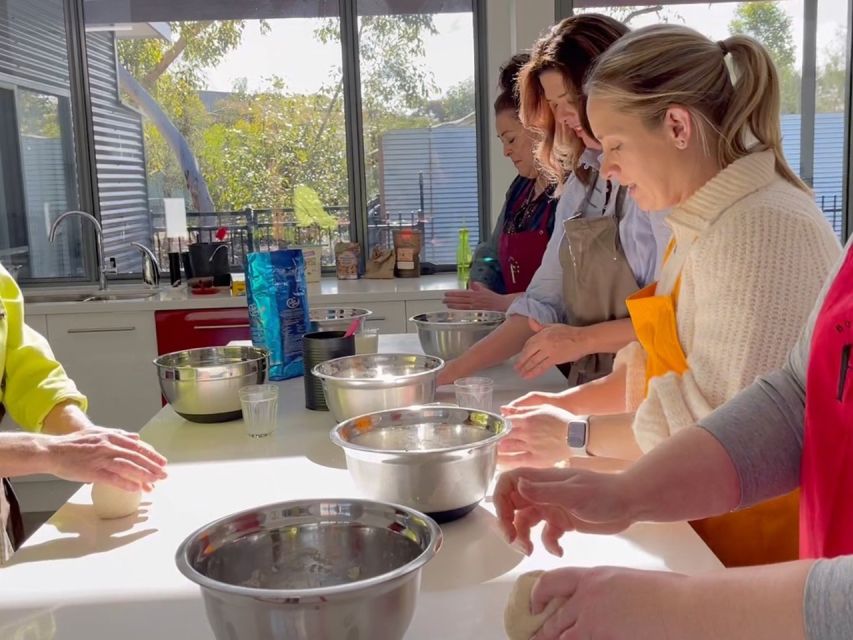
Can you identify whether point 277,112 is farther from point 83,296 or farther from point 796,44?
point 796,44

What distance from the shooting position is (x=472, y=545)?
1.10 m

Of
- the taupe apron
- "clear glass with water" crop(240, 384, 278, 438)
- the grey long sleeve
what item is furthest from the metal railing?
the grey long sleeve

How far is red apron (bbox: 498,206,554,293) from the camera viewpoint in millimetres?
2752

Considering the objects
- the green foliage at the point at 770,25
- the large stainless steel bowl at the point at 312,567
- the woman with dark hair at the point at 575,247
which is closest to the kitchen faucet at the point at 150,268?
the woman with dark hair at the point at 575,247

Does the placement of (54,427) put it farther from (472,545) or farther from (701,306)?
→ (701,306)

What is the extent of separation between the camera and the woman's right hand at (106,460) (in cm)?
124

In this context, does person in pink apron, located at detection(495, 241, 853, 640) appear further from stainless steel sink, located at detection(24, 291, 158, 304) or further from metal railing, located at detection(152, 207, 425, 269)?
metal railing, located at detection(152, 207, 425, 269)

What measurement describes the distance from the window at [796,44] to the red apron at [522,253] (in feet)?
6.83

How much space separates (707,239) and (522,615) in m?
0.69

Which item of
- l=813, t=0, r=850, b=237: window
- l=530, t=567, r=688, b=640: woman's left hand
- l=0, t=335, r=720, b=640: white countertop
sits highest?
l=813, t=0, r=850, b=237: window

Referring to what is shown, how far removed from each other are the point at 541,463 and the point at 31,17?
13.2 feet

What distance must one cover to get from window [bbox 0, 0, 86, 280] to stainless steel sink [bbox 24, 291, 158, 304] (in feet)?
0.95

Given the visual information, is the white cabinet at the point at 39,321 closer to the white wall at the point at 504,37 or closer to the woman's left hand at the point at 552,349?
the white wall at the point at 504,37

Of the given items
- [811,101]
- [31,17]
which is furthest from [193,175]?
[811,101]
